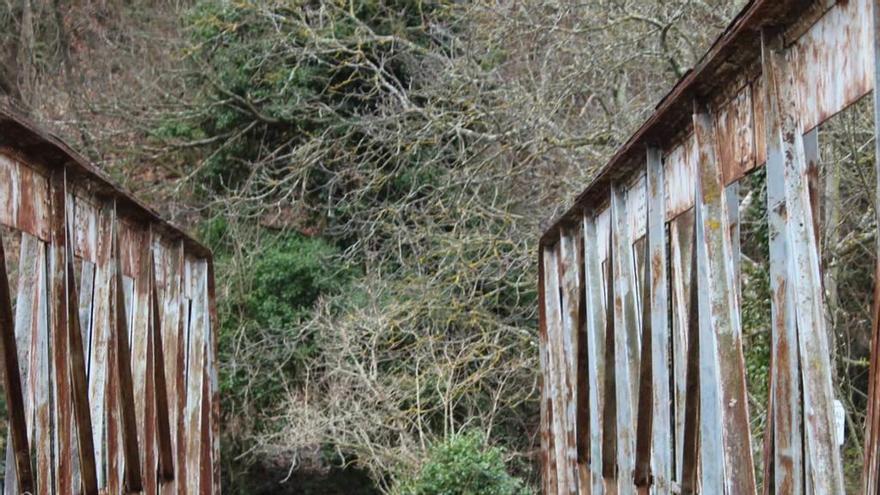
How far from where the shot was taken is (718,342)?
3.62 meters

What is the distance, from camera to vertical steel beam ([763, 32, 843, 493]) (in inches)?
106

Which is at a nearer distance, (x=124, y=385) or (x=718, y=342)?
(x=718, y=342)

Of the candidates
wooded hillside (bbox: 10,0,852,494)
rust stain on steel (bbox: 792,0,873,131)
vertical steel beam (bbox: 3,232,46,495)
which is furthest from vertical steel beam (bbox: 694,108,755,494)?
wooded hillside (bbox: 10,0,852,494)

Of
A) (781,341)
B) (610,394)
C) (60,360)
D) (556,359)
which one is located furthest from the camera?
(556,359)

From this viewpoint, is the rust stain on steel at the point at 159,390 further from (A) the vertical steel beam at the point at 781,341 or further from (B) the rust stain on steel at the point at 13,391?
(A) the vertical steel beam at the point at 781,341

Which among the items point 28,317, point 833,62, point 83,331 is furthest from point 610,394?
point 833,62

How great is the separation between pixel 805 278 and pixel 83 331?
372 cm

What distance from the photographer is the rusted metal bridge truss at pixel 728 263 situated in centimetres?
274

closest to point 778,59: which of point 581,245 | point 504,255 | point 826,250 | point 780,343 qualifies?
point 780,343

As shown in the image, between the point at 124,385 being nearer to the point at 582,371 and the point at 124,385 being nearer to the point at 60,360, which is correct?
the point at 60,360

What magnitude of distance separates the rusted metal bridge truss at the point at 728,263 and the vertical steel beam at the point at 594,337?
0.02 m

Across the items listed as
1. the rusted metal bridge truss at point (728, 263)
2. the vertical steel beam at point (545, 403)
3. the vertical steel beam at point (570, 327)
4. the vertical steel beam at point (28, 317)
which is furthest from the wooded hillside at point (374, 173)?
the vertical steel beam at point (28, 317)

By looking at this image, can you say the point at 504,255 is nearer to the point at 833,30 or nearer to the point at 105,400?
the point at 105,400

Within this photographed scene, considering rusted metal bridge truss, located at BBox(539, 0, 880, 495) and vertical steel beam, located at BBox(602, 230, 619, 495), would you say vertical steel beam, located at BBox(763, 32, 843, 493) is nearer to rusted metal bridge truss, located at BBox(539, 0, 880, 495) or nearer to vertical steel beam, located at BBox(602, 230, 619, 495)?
rusted metal bridge truss, located at BBox(539, 0, 880, 495)
